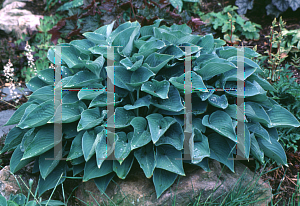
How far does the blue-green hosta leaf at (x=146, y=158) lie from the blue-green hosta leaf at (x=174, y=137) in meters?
0.13

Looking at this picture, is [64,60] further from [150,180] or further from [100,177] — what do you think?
[150,180]

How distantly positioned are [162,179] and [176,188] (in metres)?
0.12

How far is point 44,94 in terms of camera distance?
225 centimetres

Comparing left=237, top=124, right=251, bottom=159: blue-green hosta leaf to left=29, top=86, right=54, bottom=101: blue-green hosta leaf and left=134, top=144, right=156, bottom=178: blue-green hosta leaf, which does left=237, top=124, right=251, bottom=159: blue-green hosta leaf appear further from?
left=29, top=86, right=54, bottom=101: blue-green hosta leaf

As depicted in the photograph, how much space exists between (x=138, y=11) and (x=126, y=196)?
250cm

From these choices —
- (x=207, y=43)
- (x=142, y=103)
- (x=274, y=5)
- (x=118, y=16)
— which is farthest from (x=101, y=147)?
(x=274, y=5)

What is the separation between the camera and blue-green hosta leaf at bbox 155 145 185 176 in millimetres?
1898

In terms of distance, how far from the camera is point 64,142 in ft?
7.23

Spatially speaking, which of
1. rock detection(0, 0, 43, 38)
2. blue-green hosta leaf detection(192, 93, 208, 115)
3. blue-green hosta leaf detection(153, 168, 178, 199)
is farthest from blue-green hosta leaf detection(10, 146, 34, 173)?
rock detection(0, 0, 43, 38)

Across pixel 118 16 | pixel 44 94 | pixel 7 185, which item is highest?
pixel 118 16

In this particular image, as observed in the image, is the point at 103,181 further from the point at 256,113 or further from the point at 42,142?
the point at 256,113

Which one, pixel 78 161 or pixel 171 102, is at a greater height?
pixel 171 102

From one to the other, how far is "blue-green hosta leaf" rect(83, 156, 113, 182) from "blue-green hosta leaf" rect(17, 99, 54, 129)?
455 mm

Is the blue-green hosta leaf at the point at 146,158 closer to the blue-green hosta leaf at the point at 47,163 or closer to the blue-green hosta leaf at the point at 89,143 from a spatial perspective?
the blue-green hosta leaf at the point at 89,143
